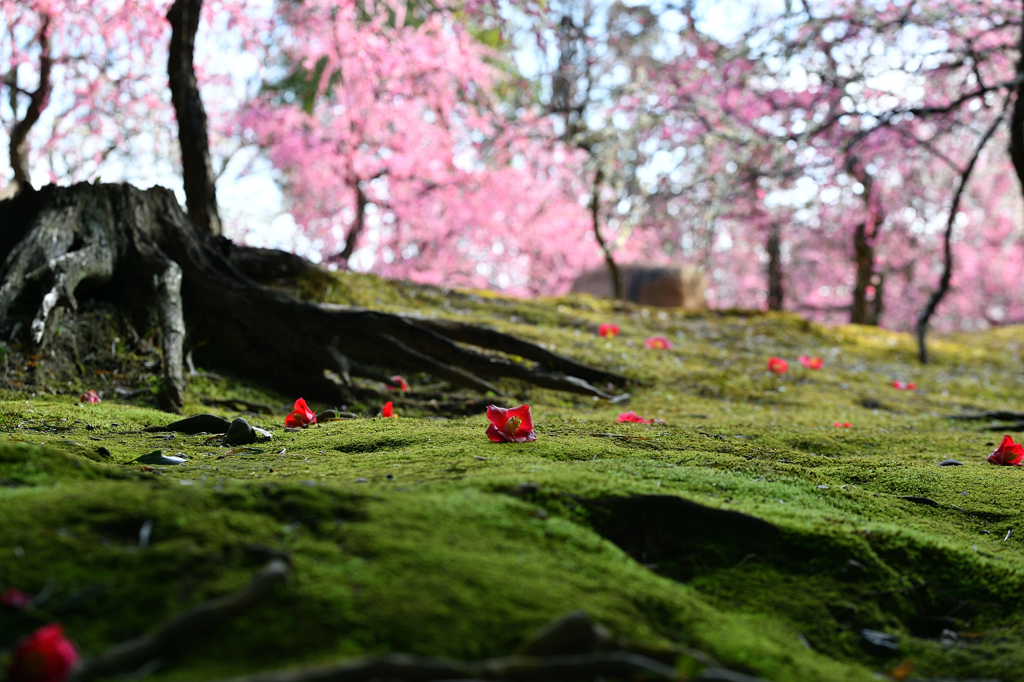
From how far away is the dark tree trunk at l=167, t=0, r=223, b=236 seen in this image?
20.5 ft

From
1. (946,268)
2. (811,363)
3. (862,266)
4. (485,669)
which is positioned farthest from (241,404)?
(862,266)

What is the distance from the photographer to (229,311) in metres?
5.26

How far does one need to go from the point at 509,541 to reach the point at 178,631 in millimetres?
817

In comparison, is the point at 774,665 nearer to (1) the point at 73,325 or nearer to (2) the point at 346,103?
(1) the point at 73,325

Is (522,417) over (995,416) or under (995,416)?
over

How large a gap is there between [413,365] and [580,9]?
1725 centimetres

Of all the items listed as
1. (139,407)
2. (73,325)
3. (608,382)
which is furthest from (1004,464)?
(73,325)

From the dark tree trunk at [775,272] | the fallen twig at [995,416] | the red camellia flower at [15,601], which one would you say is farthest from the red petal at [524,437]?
the dark tree trunk at [775,272]

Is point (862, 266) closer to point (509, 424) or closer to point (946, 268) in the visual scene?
point (946, 268)

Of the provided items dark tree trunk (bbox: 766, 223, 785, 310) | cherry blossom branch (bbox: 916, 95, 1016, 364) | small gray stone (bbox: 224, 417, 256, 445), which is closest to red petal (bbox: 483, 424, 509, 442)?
small gray stone (bbox: 224, 417, 256, 445)

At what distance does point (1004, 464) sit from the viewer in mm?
3904

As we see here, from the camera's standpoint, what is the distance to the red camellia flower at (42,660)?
1184 millimetres

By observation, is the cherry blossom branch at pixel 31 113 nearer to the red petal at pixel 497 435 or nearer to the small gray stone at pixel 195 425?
the small gray stone at pixel 195 425

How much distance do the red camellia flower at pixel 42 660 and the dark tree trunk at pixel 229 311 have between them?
12.6ft
